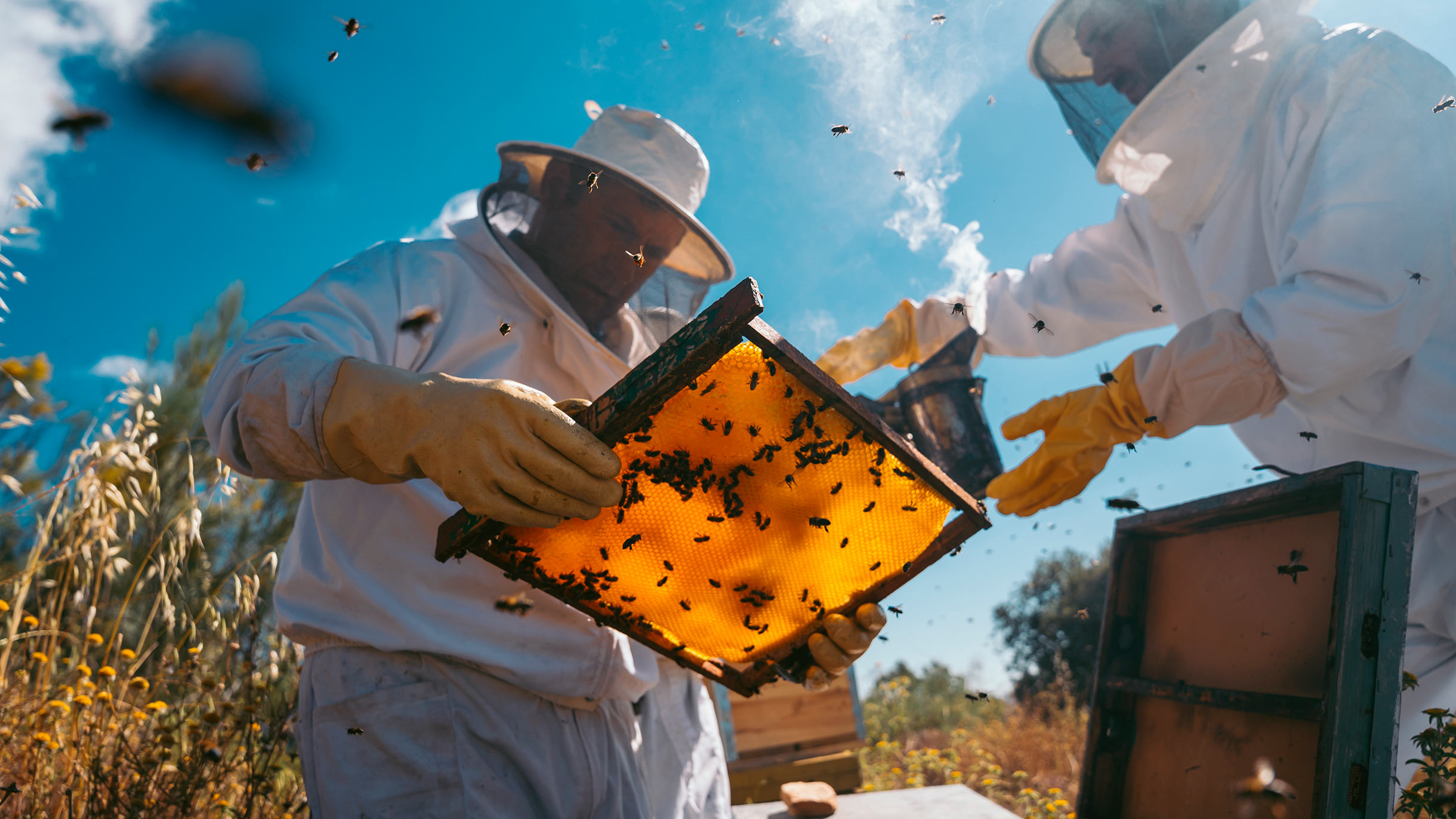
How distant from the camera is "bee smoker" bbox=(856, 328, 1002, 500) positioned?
3584 mm

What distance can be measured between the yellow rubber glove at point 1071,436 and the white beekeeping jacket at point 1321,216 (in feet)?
1.85

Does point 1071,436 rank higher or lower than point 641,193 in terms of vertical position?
lower

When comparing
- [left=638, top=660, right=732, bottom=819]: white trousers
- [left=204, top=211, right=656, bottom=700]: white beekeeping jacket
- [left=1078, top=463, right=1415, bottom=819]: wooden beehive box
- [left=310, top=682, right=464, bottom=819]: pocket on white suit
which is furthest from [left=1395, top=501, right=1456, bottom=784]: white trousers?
[left=310, top=682, right=464, bottom=819]: pocket on white suit

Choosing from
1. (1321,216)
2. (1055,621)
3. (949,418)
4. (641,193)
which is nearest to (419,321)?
(641,193)

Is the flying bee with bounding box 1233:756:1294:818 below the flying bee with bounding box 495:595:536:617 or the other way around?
below

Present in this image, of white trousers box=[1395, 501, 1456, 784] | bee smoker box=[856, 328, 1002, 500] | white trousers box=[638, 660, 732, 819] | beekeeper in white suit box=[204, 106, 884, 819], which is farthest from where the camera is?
bee smoker box=[856, 328, 1002, 500]

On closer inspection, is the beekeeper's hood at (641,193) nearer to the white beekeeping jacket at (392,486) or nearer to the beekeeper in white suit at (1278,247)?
the white beekeeping jacket at (392,486)

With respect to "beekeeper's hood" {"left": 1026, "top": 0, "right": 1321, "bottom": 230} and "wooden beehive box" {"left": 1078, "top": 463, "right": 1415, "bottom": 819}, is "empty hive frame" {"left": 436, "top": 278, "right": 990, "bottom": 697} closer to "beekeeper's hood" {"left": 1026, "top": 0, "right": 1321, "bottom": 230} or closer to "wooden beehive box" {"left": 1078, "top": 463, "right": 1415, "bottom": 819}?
"wooden beehive box" {"left": 1078, "top": 463, "right": 1415, "bottom": 819}

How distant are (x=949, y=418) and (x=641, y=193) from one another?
1800mm

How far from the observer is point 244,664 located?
278cm

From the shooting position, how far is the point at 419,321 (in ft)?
7.42

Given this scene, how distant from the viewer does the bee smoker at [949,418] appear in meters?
3.58

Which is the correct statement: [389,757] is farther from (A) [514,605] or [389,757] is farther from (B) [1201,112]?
(B) [1201,112]

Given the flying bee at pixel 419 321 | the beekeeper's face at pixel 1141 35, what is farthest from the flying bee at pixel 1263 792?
the beekeeper's face at pixel 1141 35
